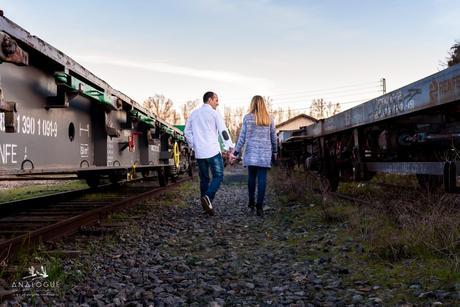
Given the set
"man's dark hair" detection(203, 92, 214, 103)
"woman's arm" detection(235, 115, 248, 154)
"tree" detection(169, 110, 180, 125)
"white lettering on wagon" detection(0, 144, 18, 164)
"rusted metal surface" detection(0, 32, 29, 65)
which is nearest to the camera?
"rusted metal surface" detection(0, 32, 29, 65)

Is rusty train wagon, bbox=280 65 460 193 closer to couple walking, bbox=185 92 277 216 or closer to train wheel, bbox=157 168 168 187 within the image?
couple walking, bbox=185 92 277 216

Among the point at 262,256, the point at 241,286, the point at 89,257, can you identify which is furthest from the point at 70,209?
the point at 241,286

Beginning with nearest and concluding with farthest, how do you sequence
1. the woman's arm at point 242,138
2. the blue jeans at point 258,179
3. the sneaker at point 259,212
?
the sneaker at point 259,212
the blue jeans at point 258,179
the woman's arm at point 242,138

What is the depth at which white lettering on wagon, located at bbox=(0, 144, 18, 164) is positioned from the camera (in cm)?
404

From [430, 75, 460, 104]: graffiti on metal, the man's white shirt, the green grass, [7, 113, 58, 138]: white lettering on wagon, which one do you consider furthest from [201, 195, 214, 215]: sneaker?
the green grass

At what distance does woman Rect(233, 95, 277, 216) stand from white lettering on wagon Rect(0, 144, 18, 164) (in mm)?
3291

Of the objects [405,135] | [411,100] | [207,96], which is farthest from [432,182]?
[207,96]

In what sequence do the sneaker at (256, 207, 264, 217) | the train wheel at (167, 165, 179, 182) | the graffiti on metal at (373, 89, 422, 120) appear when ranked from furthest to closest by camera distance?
the train wheel at (167, 165, 179, 182), the sneaker at (256, 207, 264, 217), the graffiti on metal at (373, 89, 422, 120)

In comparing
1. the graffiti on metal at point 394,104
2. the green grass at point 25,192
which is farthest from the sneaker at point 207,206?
→ the green grass at point 25,192

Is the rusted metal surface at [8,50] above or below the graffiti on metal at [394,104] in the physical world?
above

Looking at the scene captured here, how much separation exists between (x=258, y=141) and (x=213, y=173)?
33.3 inches

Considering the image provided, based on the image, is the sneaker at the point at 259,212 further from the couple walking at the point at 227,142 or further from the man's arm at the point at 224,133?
the man's arm at the point at 224,133

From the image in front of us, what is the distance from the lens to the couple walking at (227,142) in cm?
663

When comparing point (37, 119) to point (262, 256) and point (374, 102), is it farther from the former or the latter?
point (374, 102)
